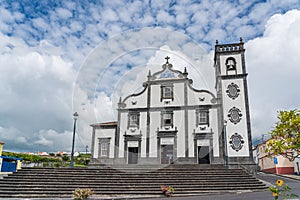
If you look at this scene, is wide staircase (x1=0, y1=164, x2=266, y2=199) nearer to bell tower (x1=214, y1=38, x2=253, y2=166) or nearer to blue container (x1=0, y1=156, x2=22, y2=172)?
bell tower (x1=214, y1=38, x2=253, y2=166)

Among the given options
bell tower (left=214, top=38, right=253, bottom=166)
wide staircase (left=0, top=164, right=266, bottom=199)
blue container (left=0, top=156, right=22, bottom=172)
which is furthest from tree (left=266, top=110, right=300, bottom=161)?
blue container (left=0, top=156, right=22, bottom=172)

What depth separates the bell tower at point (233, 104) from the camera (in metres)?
20.4

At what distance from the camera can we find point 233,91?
71.5 feet

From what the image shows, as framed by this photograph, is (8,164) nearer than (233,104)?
No

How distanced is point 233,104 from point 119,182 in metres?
12.6

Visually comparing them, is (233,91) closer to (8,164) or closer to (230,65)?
(230,65)

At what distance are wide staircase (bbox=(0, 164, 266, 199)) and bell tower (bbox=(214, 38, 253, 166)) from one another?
518 centimetres

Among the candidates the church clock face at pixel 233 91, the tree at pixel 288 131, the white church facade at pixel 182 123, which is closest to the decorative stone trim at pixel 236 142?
the white church facade at pixel 182 123

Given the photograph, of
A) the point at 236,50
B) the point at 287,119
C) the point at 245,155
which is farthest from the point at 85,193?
the point at 236,50

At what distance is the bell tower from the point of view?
20375 millimetres

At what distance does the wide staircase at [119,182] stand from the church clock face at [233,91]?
800cm

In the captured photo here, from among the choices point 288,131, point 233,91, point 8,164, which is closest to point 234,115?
point 233,91

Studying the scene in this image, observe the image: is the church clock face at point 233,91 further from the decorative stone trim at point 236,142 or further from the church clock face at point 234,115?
the decorative stone trim at point 236,142

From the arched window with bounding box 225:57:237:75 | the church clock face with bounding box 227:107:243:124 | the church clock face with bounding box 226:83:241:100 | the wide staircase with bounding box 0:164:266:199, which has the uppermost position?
the arched window with bounding box 225:57:237:75
